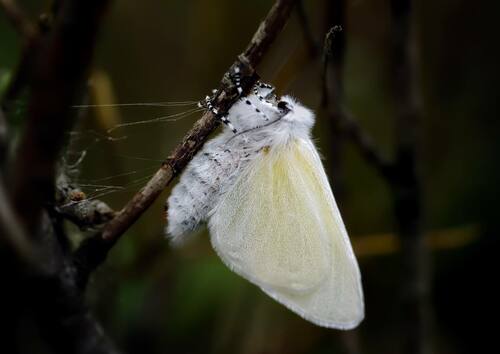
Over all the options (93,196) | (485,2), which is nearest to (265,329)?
(93,196)

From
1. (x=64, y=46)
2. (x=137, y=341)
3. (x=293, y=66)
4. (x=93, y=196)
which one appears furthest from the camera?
(x=137, y=341)

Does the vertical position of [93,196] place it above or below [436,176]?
above

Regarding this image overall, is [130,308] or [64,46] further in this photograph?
[130,308]

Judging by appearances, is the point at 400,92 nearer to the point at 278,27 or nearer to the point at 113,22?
the point at 278,27

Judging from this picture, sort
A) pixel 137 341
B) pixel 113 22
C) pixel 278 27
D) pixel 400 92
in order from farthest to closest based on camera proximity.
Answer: pixel 113 22 < pixel 137 341 < pixel 400 92 < pixel 278 27

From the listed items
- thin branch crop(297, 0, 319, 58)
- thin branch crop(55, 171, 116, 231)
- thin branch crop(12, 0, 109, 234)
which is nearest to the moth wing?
thin branch crop(297, 0, 319, 58)

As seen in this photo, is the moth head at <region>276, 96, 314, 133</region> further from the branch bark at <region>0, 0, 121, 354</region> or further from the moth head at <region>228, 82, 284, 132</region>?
the branch bark at <region>0, 0, 121, 354</region>

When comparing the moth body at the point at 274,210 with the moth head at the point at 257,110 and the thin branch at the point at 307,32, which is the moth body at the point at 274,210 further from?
the thin branch at the point at 307,32
